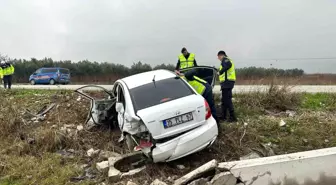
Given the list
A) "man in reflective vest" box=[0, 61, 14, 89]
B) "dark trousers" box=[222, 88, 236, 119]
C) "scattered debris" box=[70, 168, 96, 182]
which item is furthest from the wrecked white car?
"man in reflective vest" box=[0, 61, 14, 89]

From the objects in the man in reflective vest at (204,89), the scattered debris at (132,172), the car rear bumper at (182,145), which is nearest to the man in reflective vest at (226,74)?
the man in reflective vest at (204,89)

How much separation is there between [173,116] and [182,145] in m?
0.47

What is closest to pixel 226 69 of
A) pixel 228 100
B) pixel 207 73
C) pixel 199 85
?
pixel 207 73

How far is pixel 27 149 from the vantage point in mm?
6750

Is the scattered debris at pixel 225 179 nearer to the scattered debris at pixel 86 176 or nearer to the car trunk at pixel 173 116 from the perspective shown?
the car trunk at pixel 173 116

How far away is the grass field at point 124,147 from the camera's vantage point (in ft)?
18.4

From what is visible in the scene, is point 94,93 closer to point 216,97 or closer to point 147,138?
point 216,97

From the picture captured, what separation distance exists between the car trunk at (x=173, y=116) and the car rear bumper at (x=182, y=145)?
0.33 ft

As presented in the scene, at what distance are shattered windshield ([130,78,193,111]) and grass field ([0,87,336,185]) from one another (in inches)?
41.6

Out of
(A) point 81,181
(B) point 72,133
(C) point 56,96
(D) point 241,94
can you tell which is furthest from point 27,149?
(D) point 241,94

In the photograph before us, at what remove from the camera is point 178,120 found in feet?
16.5

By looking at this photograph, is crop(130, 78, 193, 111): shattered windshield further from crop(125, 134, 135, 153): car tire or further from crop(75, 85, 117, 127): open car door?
crop(75, 85, 117, 127): open car door

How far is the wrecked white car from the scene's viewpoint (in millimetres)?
4969

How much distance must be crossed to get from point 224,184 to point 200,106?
1.29 meters
